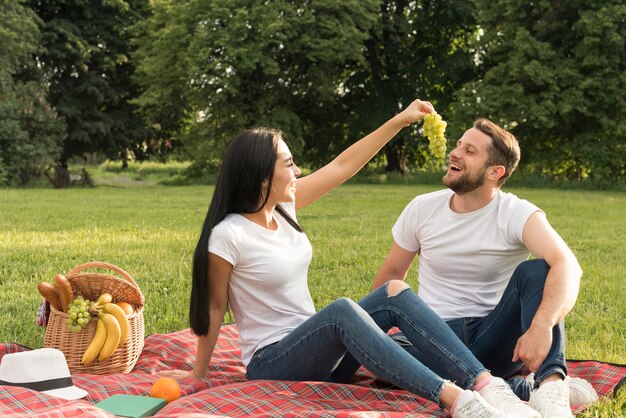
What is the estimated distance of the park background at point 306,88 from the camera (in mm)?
23906

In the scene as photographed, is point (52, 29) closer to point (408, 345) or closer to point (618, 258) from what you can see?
point (618, 258)

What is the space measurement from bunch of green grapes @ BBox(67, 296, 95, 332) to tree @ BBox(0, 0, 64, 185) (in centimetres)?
2075

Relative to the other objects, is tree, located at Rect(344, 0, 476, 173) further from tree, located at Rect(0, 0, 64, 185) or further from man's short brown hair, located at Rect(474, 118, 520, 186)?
man's short brown hair, located at Rect(474, 118, 520, 186)

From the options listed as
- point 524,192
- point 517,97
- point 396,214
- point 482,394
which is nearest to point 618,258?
point 396,214

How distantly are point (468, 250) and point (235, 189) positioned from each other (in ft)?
4.21

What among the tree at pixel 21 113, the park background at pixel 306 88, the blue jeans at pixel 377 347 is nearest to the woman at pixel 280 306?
the blue jeans at pixel 377 347

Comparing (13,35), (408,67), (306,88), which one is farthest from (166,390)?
(408,67)

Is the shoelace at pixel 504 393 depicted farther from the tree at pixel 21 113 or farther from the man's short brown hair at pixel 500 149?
the tree at pixel 21 113

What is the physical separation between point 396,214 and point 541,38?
13.4m

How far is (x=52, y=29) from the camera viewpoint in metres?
28.0

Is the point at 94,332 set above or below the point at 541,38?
below

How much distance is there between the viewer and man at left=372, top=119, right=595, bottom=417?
3936 millimetres

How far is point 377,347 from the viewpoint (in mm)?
3625

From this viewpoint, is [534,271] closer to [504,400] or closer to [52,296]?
[504,400]
